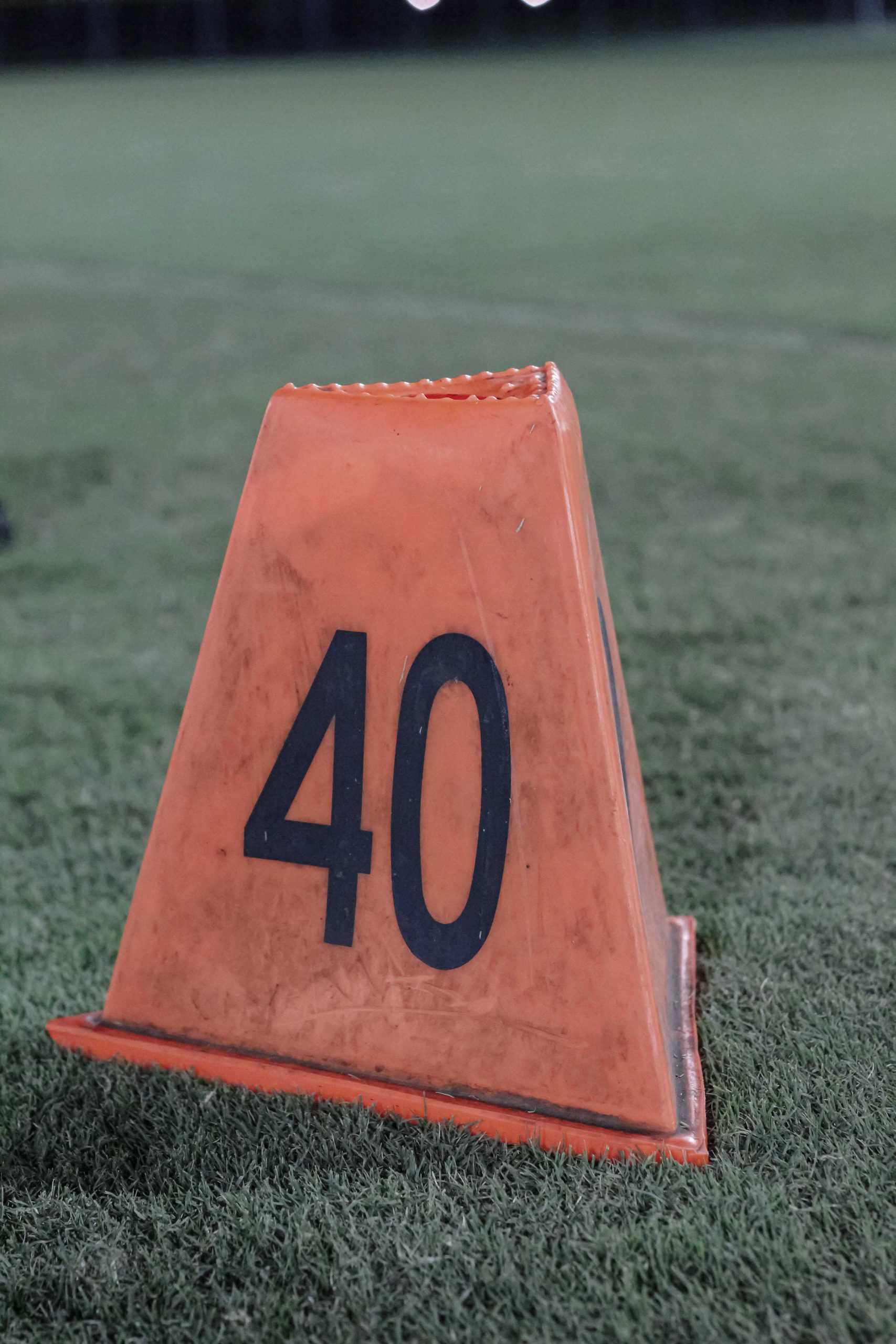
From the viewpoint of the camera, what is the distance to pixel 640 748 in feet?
8.02

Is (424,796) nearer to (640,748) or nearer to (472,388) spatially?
(472,388)

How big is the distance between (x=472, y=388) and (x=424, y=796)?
0.48m

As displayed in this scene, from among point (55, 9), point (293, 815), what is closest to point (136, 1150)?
point (293, 815)

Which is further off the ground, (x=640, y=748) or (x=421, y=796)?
(x=421, y=796)

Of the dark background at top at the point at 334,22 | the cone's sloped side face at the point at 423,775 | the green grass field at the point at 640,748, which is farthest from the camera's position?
the dark background at top at the point at 334,22

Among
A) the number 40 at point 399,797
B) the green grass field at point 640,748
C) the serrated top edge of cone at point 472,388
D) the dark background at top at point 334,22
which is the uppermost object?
the dark background at top at point 334,22

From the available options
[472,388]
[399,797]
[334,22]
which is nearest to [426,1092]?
[399,797]

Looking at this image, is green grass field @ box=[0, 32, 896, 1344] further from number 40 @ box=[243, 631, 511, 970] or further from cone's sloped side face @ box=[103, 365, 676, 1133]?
number 40 @ box=[243, 631, 511, 970]

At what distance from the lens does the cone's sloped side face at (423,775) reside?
1.33m

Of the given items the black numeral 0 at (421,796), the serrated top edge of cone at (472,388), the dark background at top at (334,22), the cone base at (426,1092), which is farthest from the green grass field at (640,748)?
the dark background at top at (334,22)

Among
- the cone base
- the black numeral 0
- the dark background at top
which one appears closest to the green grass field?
the cone base

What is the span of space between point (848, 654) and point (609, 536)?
1.08 metres

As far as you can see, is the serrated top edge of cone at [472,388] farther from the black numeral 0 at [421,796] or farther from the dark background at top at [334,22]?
the dark background at top at [334,22]

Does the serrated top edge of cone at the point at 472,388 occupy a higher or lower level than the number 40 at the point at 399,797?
higher
